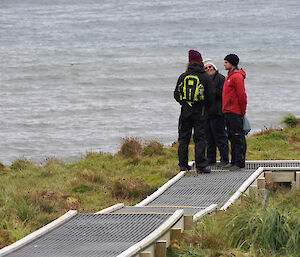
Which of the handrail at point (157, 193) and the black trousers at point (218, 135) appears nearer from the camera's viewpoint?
the handrail at point (157, 193)

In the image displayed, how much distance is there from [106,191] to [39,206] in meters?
2.00

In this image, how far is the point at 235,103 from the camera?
34.7ft

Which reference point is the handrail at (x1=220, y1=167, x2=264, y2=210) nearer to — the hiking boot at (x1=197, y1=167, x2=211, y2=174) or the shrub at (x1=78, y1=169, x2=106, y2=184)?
the hiking boot at (x1=197, y1=167, x2=211, y2=174)

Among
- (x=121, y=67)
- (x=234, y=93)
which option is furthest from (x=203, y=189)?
(x=121, y=67)

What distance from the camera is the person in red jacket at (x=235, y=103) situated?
34.3 ft

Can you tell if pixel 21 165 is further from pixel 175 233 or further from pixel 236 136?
pixel 175 233

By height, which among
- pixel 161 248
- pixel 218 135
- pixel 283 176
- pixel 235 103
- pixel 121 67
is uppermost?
pixel 121 67

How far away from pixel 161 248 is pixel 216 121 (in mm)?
4691

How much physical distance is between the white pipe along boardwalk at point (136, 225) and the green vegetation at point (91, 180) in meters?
0.68

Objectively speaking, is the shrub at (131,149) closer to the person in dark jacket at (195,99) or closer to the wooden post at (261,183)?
the person in dark jacket at (195,99)

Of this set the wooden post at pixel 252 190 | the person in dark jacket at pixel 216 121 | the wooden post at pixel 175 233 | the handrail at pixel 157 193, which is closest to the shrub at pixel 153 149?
the person in dark jacket at pixel 216 121

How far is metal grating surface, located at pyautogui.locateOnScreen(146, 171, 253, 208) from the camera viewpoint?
9172 millimetres

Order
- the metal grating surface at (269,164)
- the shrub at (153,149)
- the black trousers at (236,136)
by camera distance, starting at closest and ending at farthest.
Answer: the black trousers at (236,136) → the metal grating surface at (269,164) → the shrub at (153,149)

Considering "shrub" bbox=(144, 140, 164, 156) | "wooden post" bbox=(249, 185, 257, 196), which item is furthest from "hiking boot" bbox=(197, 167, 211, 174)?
"shrub" bbox=(144, 140, 164, 156)
